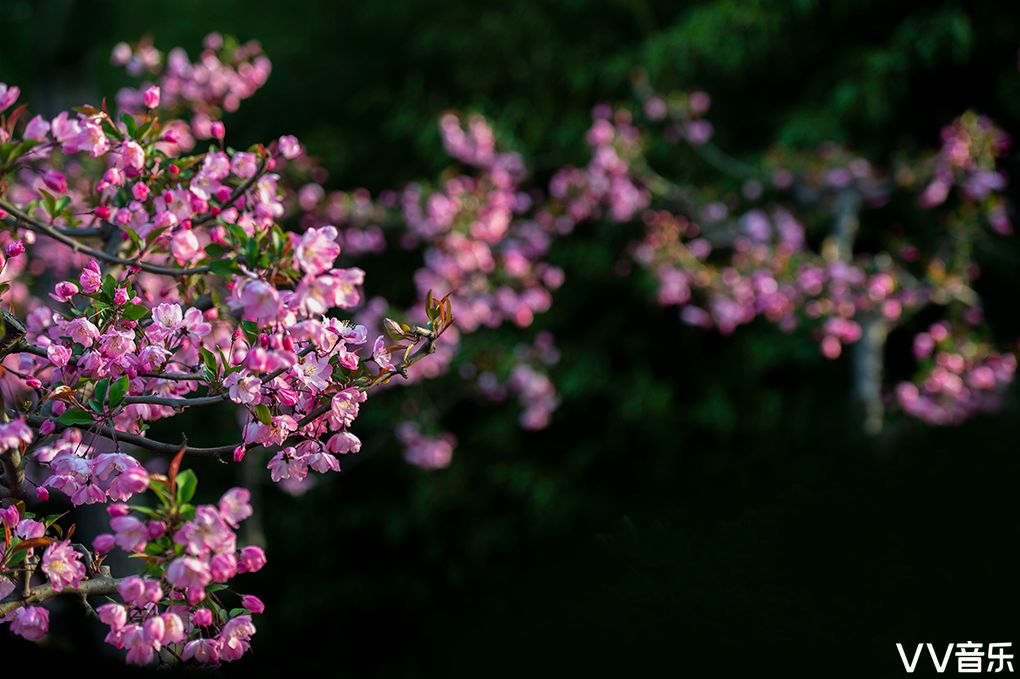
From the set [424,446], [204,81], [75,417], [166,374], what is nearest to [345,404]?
[166,374]

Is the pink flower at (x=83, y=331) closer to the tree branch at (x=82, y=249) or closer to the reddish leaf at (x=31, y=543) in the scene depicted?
the tree branch at (x=82, y=249)

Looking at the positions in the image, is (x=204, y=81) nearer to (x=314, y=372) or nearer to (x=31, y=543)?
(x=314, y=372)

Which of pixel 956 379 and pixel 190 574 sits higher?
pixel 956 379

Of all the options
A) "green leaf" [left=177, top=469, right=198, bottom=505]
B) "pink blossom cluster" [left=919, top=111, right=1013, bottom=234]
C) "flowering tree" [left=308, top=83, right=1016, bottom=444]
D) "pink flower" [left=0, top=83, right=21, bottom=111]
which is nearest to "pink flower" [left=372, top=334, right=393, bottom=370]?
"green leaf" [left=177, top=469, right=198, bottom=505]

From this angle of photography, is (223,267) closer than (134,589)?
No

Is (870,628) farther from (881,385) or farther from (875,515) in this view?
(881,385)

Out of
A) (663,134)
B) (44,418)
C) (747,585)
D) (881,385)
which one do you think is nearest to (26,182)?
(44,418)

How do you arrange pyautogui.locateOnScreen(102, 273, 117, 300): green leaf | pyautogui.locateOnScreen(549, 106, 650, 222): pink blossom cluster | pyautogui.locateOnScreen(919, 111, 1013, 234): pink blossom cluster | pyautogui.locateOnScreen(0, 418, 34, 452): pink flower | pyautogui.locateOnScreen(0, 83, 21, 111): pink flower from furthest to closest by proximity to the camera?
pyautogui.locateOnScreen(549, 106, 650, 222): pink blossom cluster → pyautogui.locateOnScreen(919, 111, 1013, 234): pink blossom cluster → pyautogui.locateOnScreen(0, 83, 21, 111): pink flower → pyautogui.locateOnScreen(102, 273, 117, 300): green leaf → pyautogui.locateOnScreen(0, 418, 34, 452): pink flower

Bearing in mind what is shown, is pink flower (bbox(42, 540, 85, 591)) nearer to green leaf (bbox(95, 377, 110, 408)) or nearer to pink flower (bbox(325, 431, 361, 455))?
green leaf (bbox(95, 377, 110, 408))
